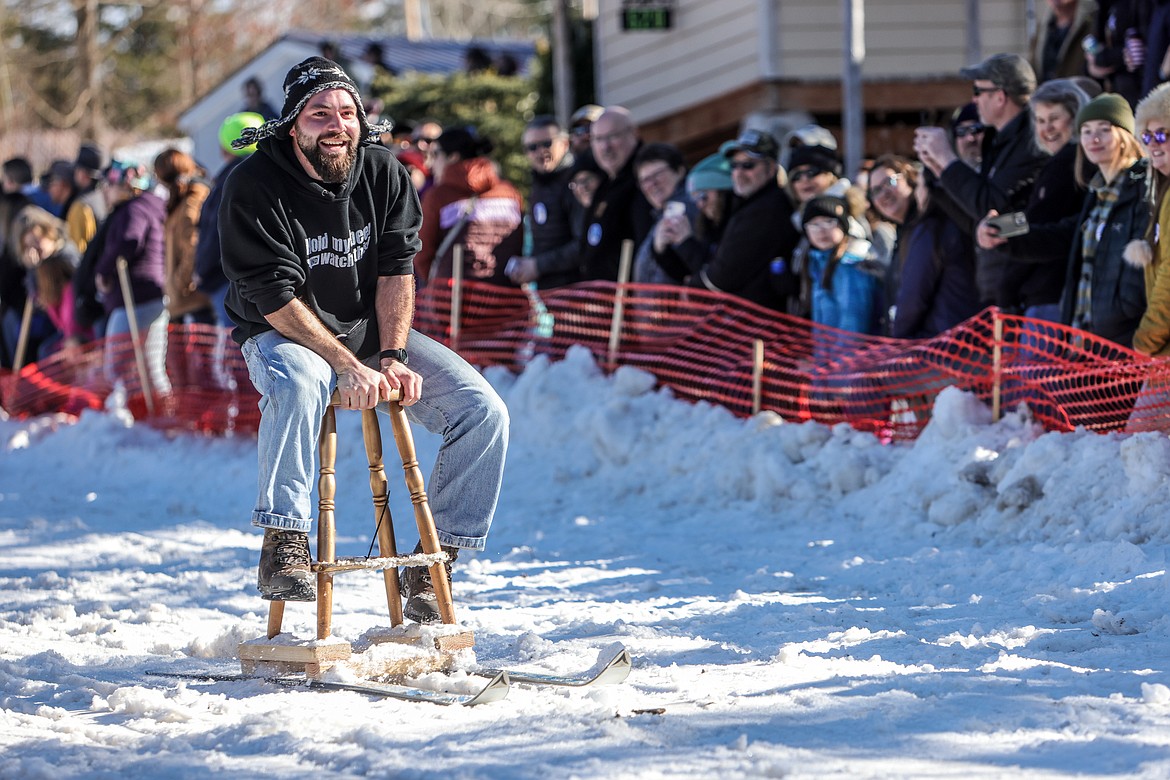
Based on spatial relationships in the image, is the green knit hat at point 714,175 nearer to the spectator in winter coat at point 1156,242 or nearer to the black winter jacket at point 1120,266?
the black winter jacket at point 1120,266

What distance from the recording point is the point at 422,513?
521 cm

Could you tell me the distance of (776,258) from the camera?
986 cm

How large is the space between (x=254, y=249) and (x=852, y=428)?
4.61 metres

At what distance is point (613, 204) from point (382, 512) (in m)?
5.96

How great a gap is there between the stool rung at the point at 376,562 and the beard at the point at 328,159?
4.05ft

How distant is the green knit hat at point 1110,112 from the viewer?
7.39 meters

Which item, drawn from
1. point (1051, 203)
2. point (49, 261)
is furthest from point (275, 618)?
point (49, 261)

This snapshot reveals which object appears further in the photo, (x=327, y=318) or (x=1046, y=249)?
(x=1046, y=249)

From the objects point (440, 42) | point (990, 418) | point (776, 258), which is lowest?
point (990, 418)

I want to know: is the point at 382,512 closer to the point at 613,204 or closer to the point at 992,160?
the point at 992,160

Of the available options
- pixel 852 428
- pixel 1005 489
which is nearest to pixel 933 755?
pixel 1005 489

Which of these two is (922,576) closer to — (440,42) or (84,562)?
(84,562)

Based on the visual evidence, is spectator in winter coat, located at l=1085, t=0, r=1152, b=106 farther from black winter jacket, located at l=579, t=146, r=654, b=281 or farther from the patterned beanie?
the patterned beanie

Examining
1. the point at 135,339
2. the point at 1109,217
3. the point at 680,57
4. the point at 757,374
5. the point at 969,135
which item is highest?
the point at 680,57
